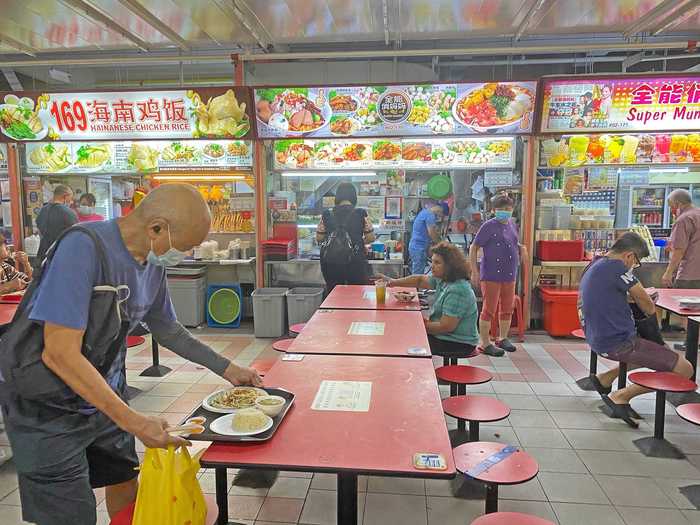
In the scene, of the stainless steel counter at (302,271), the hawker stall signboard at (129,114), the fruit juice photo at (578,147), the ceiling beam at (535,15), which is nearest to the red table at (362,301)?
the stainless steel counter at (302,271)

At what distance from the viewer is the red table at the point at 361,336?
2984 mm

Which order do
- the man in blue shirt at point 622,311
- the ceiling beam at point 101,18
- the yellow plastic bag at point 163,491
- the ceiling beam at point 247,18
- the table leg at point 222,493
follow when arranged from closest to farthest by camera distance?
the yellow plastic bag at point 163,491, the table leg at point 222,493, the man in blue shirt at point 622,311, the ceiling beam at point 101,18, the ceiling beam at point 247,18

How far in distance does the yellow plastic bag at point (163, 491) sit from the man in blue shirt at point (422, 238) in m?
5.60

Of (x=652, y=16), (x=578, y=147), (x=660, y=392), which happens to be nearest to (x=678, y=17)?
(x=652, y=16)

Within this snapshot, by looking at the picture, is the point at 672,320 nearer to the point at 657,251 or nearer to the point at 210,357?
the point at 657,251

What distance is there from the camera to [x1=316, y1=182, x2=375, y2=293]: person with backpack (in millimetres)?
5602

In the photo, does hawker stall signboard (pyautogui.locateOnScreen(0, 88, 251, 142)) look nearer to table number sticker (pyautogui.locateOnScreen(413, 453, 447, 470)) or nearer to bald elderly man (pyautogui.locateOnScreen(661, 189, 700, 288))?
bald elderly man (pyautogui.locateOnScreen(661, 189, 700, 288))

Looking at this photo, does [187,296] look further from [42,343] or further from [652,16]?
[652,16]

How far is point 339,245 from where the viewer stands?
5.64 m

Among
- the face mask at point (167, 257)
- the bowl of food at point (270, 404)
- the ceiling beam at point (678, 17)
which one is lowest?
the bowl of food at point (270, 404)

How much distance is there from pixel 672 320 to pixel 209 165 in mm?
6677

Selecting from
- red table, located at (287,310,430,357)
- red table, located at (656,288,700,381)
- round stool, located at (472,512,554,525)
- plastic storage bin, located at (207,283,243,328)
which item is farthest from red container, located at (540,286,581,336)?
round stool, located at (472,512,554,525)

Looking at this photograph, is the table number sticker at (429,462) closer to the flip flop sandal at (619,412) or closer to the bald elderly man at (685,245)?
the flip flop sandal at (619,412)

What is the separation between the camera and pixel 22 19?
5.27m
